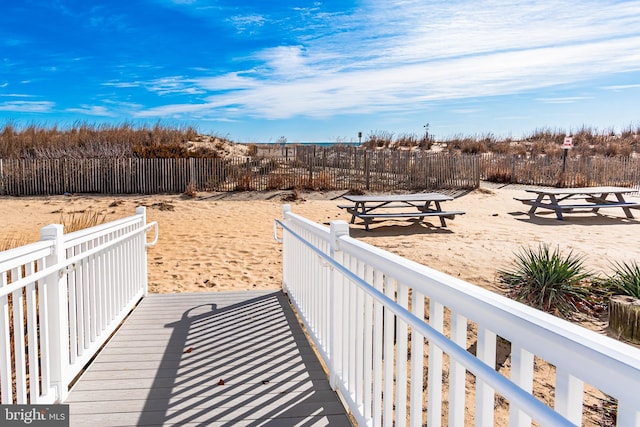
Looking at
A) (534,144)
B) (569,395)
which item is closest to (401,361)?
(569,395)

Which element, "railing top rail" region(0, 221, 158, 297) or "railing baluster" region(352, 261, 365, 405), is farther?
"railing baluster" region(352, 261, 365, 405)

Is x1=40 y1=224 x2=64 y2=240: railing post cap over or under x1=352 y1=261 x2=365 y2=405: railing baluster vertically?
over

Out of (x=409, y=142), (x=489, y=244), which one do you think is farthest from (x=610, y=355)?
(x=409, y=142)

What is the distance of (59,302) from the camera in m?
2.76

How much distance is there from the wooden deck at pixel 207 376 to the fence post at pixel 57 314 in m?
0.18

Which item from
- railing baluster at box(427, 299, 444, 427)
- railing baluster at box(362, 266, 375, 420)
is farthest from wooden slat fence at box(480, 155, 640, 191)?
railing baluster at box(427, 299, 444, 427)

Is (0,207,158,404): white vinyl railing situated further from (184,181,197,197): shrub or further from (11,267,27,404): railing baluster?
(184,181,197,197): shrub

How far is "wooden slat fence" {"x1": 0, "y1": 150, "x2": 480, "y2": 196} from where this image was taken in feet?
62.0

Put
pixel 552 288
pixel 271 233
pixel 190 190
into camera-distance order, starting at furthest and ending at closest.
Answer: pixel 190 190 < pixel 271 233 < pixel 552 288

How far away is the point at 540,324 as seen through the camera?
106 cm

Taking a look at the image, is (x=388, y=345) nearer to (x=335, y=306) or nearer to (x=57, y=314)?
(x=335, y=306)

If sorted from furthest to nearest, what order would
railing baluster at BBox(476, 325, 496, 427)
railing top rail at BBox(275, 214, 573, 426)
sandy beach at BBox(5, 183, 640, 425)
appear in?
sandy beach at BBox(5, 183, 640, 425), railing baluster at BBox(476, 325, 496, 427), railing top rail at BBox(275, 214, 573, 426)

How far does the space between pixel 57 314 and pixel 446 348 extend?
7.65ft

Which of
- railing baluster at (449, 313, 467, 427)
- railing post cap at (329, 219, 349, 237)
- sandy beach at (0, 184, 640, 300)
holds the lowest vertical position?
sandy beach at (0, 184, 640, 300)
